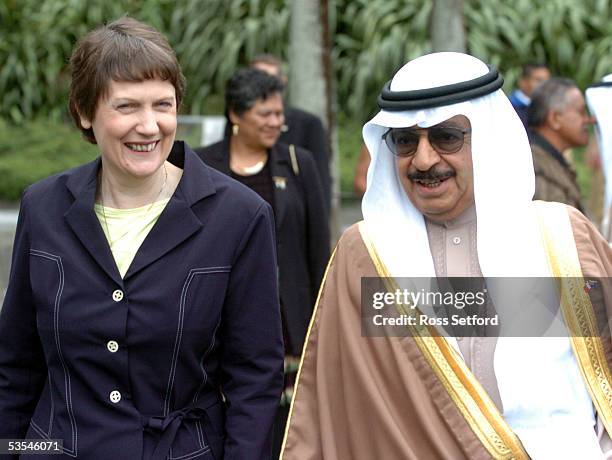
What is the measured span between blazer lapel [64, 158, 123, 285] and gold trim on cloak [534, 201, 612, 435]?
3.84 ft

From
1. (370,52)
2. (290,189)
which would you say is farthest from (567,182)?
(370,52)

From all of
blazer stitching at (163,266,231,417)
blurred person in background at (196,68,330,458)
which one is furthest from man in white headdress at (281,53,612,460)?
blurred person in background at (196,68,330,458)

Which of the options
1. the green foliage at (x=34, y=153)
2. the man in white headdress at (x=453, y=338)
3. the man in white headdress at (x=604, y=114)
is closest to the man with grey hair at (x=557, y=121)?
the man in white headdress at (x=604, y=114)

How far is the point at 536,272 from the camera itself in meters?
3.39

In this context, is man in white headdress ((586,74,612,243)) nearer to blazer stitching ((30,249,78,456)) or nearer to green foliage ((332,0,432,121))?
blazer stitching ((30,249,78,456))

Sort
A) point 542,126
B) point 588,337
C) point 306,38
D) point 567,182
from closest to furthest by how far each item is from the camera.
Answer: point 588,337 < point 567,182 < point 542,126 < point 306,38

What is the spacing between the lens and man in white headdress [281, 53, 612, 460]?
131 inches

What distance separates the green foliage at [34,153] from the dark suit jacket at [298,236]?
8713mm

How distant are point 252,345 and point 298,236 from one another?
8.02 ft

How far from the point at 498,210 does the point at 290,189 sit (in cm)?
259

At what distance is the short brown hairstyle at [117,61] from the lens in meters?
3.37

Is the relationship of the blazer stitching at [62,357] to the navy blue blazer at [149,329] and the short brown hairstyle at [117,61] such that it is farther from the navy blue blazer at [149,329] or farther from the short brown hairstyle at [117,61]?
the short brown hairstyle at [117,61]

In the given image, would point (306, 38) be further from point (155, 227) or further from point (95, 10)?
point (95, 10)

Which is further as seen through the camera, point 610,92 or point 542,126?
point 542,126
